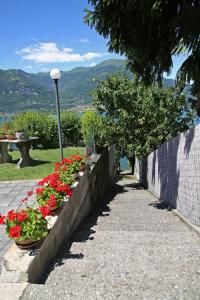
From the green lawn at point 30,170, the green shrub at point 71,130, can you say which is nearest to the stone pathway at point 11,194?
the green lawn at point 30,170

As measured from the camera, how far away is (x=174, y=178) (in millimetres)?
8844

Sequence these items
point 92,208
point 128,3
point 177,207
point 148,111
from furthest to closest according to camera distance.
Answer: point 148,111 → point 92,208 → point 177,207 → point 128,3

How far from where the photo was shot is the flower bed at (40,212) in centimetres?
439

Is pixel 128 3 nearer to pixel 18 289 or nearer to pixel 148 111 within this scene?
pixel 18 289

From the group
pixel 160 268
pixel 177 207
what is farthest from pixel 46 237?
pixel 177 207

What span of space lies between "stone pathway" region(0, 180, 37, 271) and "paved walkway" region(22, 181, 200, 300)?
1.63 metres

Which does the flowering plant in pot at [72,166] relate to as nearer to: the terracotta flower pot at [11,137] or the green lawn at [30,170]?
the green lawn at [30,170]

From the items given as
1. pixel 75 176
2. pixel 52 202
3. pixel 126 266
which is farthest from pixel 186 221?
pixel 52 202

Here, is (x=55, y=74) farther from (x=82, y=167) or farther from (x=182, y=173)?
(x=182, y=173)

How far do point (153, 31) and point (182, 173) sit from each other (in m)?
2.80

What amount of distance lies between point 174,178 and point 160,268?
4398 millimetres

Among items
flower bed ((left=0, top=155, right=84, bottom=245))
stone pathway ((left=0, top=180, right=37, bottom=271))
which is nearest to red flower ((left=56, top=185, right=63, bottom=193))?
flower bed ((left=0, top=155, right=84, bottom=245))

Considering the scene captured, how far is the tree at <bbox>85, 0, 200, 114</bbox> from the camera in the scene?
6266 mm

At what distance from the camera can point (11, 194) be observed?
9.66m
